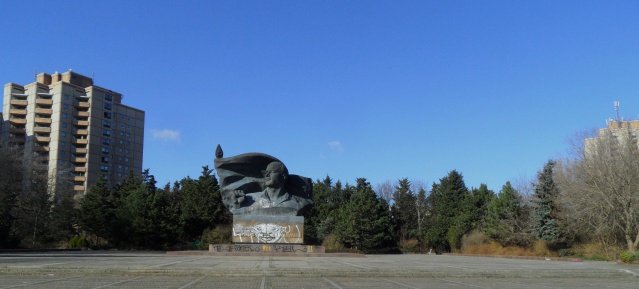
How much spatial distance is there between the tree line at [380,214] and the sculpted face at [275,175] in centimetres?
969

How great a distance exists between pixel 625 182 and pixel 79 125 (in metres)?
86.1

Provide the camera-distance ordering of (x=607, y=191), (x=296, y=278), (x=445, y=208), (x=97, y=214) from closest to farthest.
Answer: (x=296, y=278)
(x=607, y=191)
(x=97, y=214)
(x=445, y=208)

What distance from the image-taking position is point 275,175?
35625 mm

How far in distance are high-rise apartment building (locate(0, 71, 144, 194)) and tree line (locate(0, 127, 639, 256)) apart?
41.0 m

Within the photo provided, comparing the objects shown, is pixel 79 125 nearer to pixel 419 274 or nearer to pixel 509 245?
pixel 509 245

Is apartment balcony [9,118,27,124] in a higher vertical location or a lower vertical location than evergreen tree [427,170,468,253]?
higher

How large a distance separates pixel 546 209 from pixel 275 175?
63.2 ft

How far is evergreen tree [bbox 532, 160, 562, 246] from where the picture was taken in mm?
36781

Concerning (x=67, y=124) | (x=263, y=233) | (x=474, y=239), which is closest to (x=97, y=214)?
(x=263, y=233)

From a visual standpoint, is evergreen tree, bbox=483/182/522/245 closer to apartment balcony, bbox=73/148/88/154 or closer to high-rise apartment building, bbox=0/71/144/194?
high-rise apartment building, bbox=0/71/144/194

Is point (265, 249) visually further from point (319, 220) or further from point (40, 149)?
point (40, 149)

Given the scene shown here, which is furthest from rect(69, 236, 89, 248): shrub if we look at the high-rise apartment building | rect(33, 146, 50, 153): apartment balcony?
rect(33, 146, 50, 153): apartment balcony

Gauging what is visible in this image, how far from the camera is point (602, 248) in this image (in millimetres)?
33781

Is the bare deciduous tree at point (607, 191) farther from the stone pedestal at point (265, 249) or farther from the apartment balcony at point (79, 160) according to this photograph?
the apartment balcony at point (79, 160)
